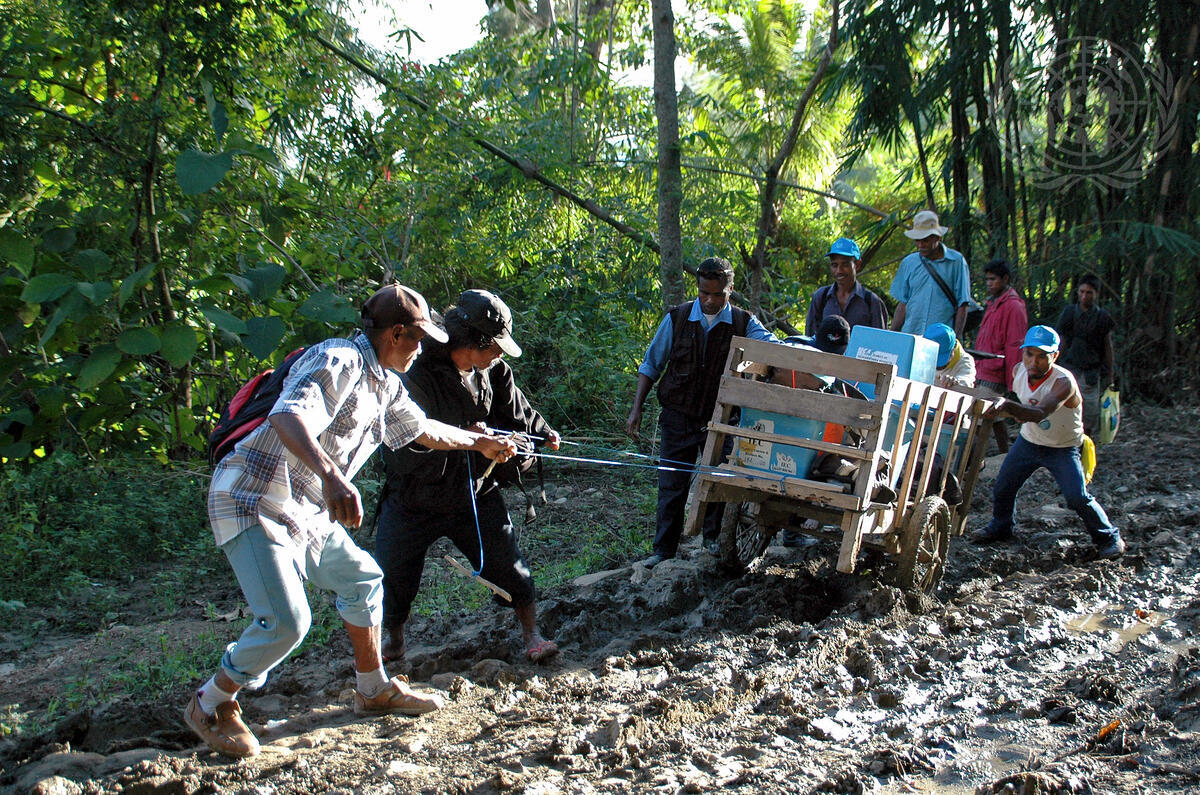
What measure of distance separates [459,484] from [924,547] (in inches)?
110

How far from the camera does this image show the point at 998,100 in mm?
12141

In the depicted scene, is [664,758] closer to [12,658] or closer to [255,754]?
[255,754]

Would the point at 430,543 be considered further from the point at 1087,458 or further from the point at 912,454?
the point at 1087,458

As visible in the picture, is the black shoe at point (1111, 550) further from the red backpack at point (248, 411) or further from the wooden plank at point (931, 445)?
the red backpack at point (248, 411)

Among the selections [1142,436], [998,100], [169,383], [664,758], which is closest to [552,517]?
[169,383]

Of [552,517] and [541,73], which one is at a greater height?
[541,73]

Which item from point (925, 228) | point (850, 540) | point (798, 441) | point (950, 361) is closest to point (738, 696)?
point (850, 540)

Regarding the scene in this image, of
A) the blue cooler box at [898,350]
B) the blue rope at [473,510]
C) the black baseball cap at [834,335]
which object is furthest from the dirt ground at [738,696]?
the black baseball cap at [834,335]

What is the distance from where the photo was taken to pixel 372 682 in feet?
13.0

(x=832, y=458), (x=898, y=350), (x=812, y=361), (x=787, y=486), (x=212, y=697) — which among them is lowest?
(x=212, y=697)

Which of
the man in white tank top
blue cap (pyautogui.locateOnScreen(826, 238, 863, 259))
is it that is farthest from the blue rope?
the man in white tank top

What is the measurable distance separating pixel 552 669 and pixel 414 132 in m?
5.30

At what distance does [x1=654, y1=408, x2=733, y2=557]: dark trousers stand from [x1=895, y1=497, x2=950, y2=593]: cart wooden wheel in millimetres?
1203

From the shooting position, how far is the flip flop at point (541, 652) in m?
4.74
